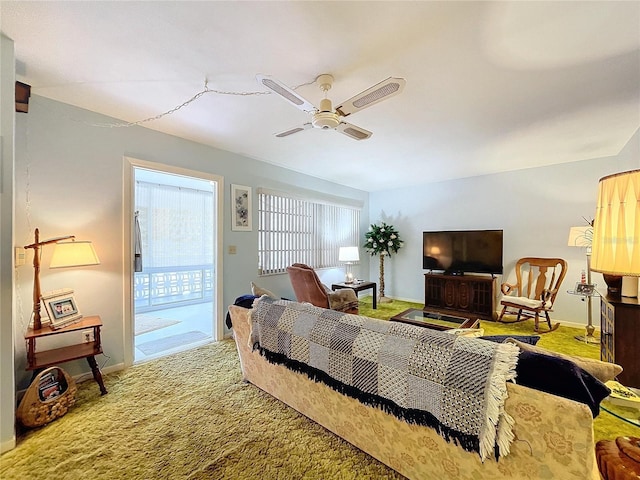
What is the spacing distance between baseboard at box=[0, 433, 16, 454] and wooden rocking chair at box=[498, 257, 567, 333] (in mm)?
5329

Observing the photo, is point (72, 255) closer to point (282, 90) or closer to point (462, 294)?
point (282, 90)

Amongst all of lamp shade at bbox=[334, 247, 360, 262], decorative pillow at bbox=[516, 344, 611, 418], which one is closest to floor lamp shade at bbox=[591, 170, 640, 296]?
decorative pillow at bbox=[516, 344, 611, 418]

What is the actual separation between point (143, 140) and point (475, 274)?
17.8 feet

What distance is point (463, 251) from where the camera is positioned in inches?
187

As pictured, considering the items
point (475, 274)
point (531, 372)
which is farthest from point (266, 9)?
point (475, 274)

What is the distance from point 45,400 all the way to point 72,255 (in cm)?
106

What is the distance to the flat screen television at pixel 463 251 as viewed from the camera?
4465mm

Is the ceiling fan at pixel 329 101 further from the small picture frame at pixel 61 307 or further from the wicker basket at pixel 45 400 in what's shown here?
the wicker basket at pixel 45 400

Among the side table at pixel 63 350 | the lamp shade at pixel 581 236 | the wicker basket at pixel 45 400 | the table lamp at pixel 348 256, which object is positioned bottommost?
the wicker basket at pixel 45 400

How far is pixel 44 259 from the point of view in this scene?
90.1 inches

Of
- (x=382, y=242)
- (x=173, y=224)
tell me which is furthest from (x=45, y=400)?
(x=382, y=242)

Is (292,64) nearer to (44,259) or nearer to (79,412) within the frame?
(44,259)

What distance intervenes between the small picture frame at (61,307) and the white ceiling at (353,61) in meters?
1.70

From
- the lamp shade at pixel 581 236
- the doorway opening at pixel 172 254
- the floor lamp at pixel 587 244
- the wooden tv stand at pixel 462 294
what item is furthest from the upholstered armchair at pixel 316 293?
the lamp shade at pixel 581 236
